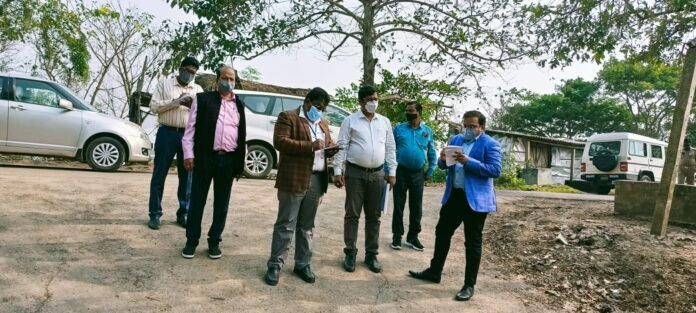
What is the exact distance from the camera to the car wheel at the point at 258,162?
9.66 metres

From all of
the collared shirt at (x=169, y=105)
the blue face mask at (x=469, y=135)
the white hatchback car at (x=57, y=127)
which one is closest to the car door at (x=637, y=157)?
the blue face mask at (x=469, y=135)

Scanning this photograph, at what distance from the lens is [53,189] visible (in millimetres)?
6523

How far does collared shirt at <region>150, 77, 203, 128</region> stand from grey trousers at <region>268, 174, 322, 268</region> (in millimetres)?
1476

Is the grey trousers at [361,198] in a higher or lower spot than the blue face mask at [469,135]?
lower

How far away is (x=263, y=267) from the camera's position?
4.44 meters

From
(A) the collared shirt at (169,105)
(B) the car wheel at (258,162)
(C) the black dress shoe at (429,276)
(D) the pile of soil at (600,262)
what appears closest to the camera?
(D) the pile of soil at (600,262)

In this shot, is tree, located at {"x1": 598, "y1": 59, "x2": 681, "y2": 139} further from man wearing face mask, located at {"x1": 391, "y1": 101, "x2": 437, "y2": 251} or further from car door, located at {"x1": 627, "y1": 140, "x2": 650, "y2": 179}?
man wearing face mask, located at {"x1": 391, "y1": 101, "x2": 437, "y2": 251}

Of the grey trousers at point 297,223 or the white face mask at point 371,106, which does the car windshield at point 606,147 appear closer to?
the white face mask at point 371,106

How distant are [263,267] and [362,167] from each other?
4.12ft

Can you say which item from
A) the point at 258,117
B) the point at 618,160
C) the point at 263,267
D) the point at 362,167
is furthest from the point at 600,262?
the point at 618,160

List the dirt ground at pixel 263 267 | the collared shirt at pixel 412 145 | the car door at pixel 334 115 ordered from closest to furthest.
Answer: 1. the dirt ground at pixel 263 267
2. the collared shirt at pixel 412 145
3. the car door at pixel 334 115

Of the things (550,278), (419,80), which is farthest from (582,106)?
(550,278)

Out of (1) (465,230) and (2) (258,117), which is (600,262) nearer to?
(1) (465,230)

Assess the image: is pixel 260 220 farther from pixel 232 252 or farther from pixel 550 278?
pixel 550 278
